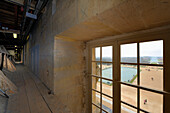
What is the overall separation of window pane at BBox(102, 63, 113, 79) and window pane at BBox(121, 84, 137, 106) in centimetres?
31

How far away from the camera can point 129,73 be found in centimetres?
131

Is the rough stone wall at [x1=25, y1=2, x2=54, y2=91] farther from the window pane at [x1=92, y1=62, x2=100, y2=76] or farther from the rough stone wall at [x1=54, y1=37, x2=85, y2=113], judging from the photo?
the window pane at [x1=92, y1=62, x2=100, y2=76]

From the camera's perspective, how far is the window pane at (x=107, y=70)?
1.61 m

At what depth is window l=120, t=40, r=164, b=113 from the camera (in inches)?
41.8

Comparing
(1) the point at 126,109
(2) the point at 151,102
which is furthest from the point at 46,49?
(2) the point at 151,102

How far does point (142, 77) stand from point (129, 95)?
396 mm

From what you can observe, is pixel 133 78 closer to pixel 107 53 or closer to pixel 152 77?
pixel 152 77

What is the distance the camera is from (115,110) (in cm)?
145

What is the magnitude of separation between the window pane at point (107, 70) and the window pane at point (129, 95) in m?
0.31

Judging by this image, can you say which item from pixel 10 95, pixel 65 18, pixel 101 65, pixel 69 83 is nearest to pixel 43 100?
pixel 69 83

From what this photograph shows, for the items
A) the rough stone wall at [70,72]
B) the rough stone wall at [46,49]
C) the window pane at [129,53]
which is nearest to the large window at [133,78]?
the window pane at [129,53]

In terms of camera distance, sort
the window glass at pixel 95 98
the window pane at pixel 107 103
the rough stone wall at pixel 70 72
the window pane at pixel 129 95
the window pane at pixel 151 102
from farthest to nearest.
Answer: the window glass at pixel 95 98, the rough stone wall at pixel 70 72, the window pane at pixel 107 103, the window pane at pixel 129 95, the window pane at pixel 151 102

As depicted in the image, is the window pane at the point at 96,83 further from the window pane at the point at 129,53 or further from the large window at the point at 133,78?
the window pane at the point at 129,53

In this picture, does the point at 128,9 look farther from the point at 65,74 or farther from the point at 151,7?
the point at 65,74
